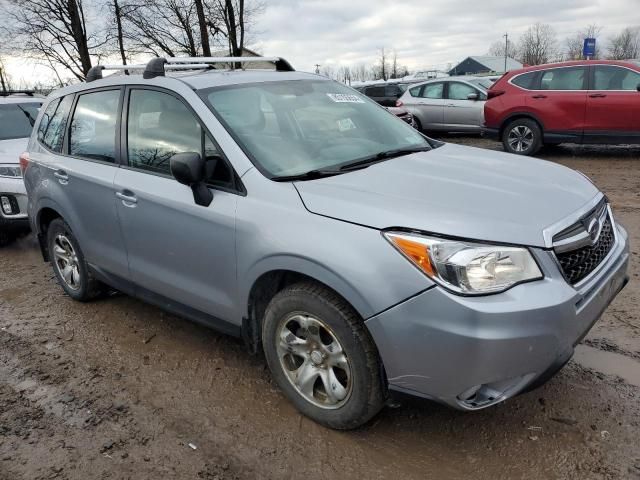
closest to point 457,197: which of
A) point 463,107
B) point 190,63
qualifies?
point 190,63

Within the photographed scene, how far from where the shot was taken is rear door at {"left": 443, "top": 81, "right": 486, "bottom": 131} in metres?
12.9

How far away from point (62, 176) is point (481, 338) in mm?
3341

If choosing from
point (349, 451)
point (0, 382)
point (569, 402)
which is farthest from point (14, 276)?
point (569, 402)

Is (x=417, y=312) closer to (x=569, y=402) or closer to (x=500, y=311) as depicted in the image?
(x=500, y=311)

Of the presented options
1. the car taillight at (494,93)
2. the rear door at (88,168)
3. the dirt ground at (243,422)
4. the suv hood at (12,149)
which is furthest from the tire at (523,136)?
the rear door at (88,168)

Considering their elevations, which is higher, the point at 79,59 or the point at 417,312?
the point at 79,59

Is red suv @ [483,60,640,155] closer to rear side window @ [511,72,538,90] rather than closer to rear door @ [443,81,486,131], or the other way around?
rear side window @ [511,72,538,90]

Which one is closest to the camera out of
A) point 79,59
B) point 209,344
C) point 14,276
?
point 209,344

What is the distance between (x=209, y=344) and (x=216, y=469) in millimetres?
1325

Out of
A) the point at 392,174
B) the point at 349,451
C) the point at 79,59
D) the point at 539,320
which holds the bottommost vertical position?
the point at 349,451

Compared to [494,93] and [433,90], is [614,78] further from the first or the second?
[433,90]

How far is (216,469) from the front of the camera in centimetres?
260

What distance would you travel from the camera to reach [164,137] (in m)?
3.40

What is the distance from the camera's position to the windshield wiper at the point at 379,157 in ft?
9.98
